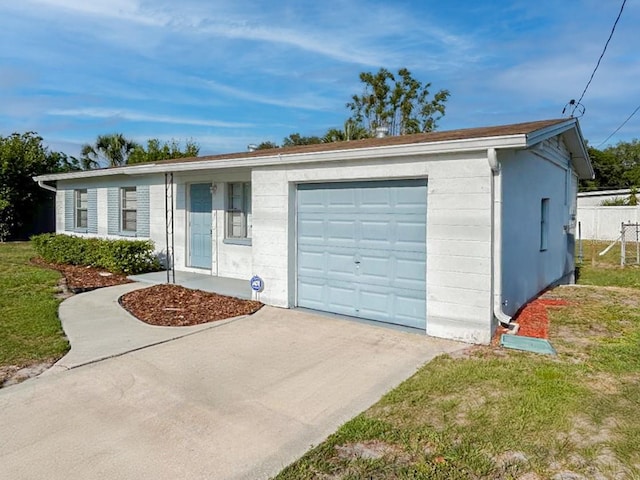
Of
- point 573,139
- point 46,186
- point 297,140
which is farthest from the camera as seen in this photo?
point 297,140

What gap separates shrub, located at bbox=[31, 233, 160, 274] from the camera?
36.7 feet

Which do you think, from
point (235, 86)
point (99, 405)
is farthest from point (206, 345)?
point (235, 86)

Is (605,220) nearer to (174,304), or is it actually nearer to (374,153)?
(374,153)

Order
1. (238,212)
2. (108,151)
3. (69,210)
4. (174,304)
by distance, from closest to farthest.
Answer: (174,304)
(238,212)
(69,210)
(108,151)

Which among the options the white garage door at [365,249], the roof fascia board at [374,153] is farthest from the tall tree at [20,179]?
the white garage door at [365,249]

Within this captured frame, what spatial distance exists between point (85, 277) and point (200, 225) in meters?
3.01

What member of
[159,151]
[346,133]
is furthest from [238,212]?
[346,133]

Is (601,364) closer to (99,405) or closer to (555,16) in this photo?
(99,405)

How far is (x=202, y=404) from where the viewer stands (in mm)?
4098

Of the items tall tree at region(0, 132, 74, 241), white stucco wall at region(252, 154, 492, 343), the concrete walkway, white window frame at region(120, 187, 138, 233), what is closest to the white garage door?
white stucco wall at region(252, 154, 492, 343)

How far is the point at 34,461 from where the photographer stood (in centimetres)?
314

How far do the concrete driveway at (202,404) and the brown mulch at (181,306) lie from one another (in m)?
1.03

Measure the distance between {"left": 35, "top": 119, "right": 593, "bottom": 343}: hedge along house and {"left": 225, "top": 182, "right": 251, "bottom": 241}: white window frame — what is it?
1.0 inches

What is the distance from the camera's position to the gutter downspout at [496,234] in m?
5.77
